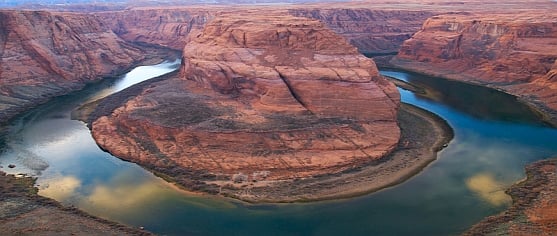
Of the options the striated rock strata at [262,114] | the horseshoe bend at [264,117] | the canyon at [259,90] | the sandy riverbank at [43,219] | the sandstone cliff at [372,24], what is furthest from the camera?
the sandstone cliff at [372,24]

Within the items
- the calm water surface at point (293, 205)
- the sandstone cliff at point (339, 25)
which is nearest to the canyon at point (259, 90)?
the calm water surface at point (293, 205)

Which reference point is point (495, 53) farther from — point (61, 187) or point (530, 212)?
point (61, 187)

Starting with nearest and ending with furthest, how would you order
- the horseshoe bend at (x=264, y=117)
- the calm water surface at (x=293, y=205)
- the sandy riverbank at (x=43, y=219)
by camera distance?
the sandy riverbank at (x=43, y=219), the calm water surface at (x=293, y=205), the horseshoe bend at (x=264, y=117)

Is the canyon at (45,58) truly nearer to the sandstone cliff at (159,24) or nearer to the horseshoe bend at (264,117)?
the horseshoe bend at (264,117)

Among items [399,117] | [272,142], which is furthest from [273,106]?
[399,117]

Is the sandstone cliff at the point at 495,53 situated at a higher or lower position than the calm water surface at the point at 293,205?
higher

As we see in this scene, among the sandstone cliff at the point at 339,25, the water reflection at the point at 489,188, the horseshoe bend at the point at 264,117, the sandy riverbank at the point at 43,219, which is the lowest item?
the sandy riverbank at the point at 43,219

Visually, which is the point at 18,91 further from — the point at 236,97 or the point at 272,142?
the point at 272,142

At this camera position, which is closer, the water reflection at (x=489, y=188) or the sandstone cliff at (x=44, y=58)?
the water reflection at (x=489, y=188)
